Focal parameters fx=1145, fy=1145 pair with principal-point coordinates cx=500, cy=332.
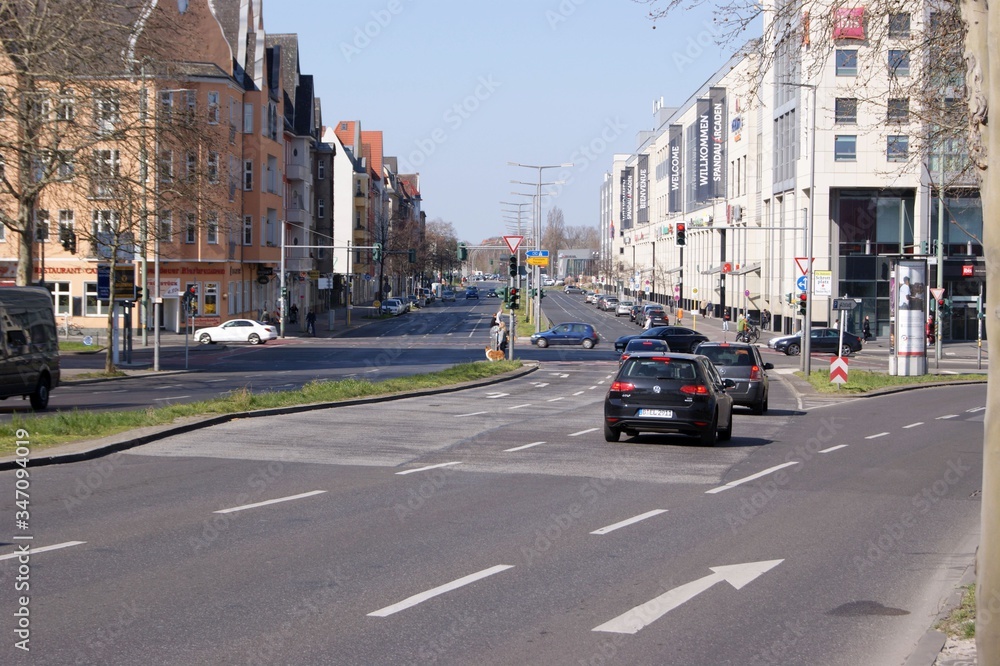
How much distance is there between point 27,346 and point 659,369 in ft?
46.7

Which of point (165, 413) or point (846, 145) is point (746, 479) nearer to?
point (165, 413)

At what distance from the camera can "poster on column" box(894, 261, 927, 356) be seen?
41.6 metres

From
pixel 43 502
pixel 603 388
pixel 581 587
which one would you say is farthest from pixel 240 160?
pixel 581 587

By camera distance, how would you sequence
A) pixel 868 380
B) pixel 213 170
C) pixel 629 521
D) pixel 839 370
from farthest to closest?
pixel 868 380, pixel 213 170, pixel 839 370, pixel 629 521

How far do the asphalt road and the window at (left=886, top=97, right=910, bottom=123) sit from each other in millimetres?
6036

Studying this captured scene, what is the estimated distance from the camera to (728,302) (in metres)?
94.0

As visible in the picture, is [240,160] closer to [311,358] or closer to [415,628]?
[311,358]

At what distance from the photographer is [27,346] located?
24.7 metres

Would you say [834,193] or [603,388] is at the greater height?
[834,193]

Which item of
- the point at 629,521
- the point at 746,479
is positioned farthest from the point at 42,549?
the point at 746,479

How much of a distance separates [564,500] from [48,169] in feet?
80.2

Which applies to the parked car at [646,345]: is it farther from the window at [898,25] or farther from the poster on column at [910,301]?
the window at [898,25]

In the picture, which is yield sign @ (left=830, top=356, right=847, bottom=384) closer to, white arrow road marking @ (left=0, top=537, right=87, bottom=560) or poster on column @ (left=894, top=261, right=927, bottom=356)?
poster on column @ (left=894, top=261, right=927, bottom=356)

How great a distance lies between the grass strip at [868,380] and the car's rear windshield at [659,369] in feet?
56.2
